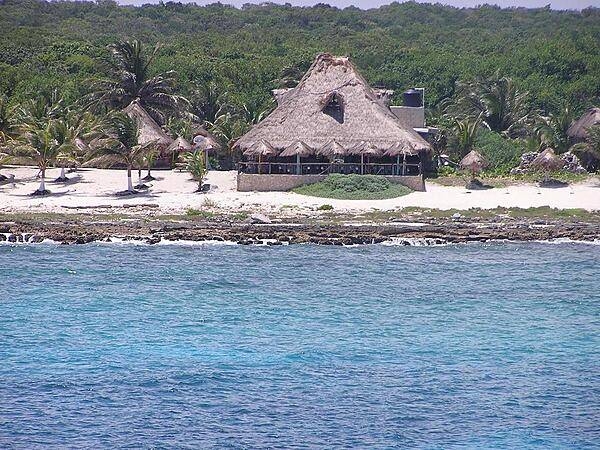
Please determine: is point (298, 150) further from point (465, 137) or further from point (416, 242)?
point (416, 242)

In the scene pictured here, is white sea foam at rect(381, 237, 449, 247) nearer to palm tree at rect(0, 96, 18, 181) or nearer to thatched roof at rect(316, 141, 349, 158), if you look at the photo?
thatched roof at rect(316, 141, 349, 158)

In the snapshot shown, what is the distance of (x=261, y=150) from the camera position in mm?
43625

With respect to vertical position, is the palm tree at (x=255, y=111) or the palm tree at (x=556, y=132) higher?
the palm tree at (x=255, y=111)

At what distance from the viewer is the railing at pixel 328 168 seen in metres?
44.3

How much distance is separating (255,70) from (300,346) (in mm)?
40641

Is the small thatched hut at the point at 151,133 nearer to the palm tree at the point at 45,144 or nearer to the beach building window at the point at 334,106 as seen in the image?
the palm tree at the point at 45,144

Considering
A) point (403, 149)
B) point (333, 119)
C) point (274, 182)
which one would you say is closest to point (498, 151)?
point (403, 149)

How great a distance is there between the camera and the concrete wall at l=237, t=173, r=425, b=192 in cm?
4375

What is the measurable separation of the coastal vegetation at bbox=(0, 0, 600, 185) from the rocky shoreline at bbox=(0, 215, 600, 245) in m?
4.71

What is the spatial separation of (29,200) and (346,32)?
2341 inches

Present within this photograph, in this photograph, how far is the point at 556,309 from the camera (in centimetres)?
2952

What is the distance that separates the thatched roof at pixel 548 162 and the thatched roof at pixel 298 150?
27.7ft

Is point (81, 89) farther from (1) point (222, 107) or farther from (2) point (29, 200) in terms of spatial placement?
(2) point (29, 200)

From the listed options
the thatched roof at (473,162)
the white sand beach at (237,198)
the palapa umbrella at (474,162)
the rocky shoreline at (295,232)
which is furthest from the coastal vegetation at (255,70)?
the rocky shoreline at (295,232)
